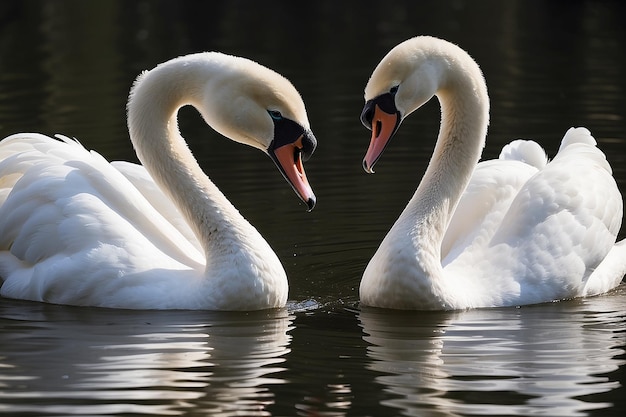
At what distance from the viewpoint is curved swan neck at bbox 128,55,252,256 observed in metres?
9.18

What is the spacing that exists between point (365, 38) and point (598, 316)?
20.4 meters

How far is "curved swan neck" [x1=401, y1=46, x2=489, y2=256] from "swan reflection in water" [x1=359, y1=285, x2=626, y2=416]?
72cm


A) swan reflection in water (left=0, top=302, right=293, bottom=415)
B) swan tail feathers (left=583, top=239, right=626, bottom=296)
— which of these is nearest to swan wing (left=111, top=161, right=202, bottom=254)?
swan reflection in water (left=0, top=302, right=293, bottom=415)

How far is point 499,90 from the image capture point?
20.6 meters

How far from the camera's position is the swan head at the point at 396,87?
352 inches

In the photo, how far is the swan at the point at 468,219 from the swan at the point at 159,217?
2.26 feet

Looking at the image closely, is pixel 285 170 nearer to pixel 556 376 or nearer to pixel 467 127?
pixel 467 127

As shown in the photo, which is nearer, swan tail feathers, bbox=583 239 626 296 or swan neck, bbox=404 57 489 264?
swan neck, bbox=404 57 489 264

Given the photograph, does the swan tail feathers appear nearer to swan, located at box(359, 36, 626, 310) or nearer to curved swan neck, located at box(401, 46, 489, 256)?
swan, located at box(359, 36, 626, 310)

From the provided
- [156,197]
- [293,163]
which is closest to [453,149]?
[293,163]

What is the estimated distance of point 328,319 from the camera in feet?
29.5

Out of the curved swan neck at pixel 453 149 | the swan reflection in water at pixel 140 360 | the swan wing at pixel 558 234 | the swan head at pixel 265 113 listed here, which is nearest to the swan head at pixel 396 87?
the curved swan neck at pixel 453 149

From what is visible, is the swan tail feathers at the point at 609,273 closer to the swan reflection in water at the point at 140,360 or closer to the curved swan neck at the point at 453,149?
the curved swan neck at the point at 453,149

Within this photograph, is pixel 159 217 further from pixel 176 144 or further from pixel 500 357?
pixel 500 357
